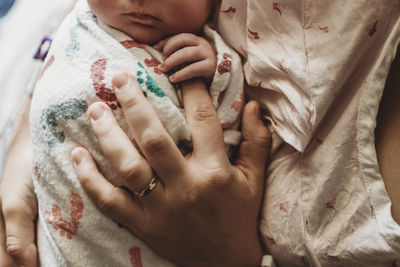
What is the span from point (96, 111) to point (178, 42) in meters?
0.23

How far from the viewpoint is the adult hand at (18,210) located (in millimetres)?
763

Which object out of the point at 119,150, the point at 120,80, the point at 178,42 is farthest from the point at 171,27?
the point at 119,150

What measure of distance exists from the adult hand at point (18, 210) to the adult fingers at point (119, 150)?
28 cm

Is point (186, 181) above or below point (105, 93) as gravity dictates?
below

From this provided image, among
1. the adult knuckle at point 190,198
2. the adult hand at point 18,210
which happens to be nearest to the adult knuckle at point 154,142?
the adult knuckle at point 190,198

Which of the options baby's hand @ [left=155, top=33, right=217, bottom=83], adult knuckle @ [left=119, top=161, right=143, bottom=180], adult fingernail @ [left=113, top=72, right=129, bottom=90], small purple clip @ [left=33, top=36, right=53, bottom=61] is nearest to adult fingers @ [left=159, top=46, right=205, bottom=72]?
baby's hand @ [left=155, top=33, right=217, bottom=83]

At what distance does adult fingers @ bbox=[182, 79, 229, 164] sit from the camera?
0.73 meters

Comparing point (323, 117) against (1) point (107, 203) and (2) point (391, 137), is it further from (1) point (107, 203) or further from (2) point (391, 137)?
(1) point (107, 203)

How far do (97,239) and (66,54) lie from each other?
0.41m

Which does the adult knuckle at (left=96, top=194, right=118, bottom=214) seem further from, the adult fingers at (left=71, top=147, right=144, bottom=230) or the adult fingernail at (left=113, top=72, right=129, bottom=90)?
the adult fingernail at (left=113, top=72, right=129, bottom=90)

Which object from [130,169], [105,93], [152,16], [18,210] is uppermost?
[152,16]

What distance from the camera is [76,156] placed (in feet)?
2.32

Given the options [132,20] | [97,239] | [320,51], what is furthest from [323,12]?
[97,239]

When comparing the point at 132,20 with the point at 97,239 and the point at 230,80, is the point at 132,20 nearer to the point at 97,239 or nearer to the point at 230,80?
the point at 230,80
